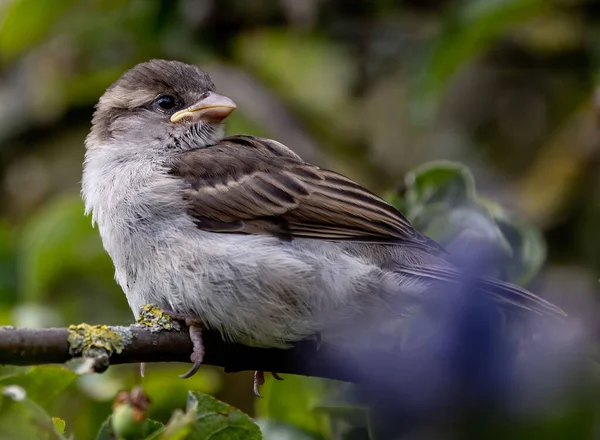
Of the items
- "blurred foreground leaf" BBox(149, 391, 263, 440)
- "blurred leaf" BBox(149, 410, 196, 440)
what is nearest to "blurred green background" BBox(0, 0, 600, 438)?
"blurred foreground leaf" BBox(149, 391, 263, 440)

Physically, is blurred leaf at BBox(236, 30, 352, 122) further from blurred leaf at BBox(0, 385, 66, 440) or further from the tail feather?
blurred leaf at BBox(0, 385, 66, 440)

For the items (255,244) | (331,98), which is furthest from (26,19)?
(255,244)

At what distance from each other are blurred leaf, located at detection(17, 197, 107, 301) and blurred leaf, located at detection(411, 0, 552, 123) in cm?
146

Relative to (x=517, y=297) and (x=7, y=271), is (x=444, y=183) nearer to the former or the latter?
(x=517, y=297)

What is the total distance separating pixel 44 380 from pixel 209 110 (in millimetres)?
1642

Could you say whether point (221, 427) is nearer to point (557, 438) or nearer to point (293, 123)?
point (557, 438)

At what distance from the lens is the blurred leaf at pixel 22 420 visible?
162 centimetres

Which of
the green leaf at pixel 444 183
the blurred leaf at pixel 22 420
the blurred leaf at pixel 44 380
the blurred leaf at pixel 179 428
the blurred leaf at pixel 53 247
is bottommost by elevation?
the blurred leaf at pixel 53 247

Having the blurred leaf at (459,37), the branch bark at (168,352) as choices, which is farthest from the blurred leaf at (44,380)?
the blurred leaf at (459,37)

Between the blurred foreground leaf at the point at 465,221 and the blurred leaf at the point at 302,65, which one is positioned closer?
the blurred foreground leaf at the point at 465,221

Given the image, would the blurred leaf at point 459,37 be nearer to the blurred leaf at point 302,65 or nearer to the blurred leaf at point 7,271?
the blurred leaf at point 302,65

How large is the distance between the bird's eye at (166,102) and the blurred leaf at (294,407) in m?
1.29

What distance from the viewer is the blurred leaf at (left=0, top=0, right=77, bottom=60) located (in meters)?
4.33

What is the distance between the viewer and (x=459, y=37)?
3807 mm
